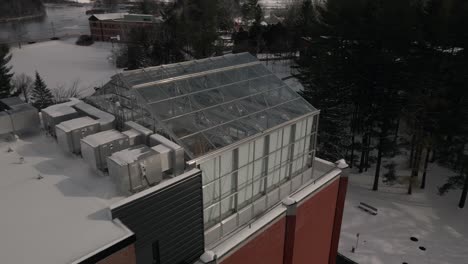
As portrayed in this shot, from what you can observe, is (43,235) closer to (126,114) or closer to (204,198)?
(204,198)

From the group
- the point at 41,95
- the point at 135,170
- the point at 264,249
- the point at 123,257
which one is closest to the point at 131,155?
the point at 135,170

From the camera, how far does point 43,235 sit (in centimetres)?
632

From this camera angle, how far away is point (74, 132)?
923cm

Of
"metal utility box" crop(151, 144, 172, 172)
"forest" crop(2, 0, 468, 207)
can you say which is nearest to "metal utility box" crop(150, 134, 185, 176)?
"metal utility box" crop(151, 144, 172, 172)

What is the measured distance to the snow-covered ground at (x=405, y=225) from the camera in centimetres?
1925

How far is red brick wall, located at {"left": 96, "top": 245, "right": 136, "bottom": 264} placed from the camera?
6.08 metres

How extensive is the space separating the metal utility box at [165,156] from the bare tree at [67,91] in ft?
111

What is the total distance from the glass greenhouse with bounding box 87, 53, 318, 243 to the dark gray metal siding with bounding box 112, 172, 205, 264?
753 mm

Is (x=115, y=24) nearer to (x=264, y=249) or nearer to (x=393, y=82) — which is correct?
(x=393, y=82)

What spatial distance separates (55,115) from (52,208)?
3.99m

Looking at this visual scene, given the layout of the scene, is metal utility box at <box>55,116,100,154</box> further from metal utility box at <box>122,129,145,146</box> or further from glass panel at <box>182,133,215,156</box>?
glass panel at <box>182,133,215,156</box>

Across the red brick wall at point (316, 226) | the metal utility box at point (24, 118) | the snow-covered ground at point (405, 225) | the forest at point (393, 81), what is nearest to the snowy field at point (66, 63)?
the forest at point (393, 81)

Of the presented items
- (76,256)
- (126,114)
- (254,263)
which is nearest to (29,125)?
(126,114)

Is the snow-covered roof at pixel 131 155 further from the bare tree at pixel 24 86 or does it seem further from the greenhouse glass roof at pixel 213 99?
the bare tree at pixel 24 86
